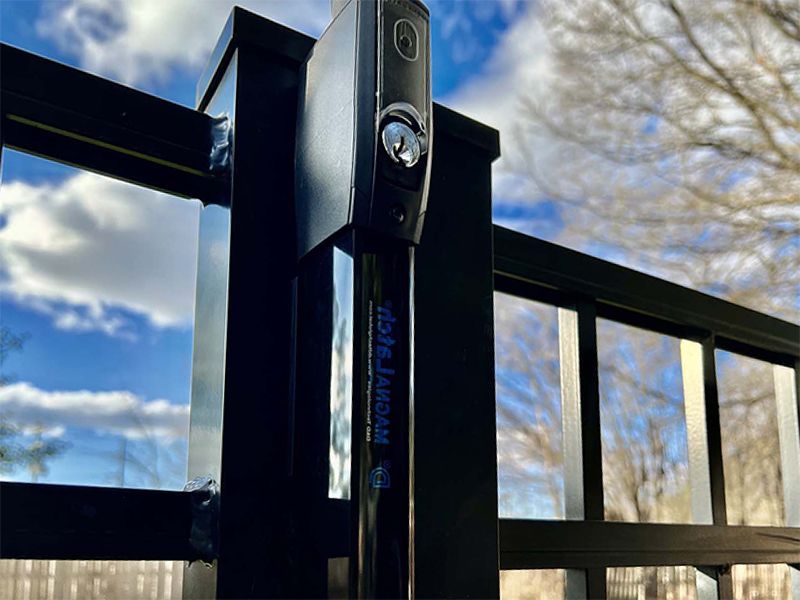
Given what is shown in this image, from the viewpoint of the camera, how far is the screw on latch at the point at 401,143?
0.68 m

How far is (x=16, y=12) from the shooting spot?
0.92 metres

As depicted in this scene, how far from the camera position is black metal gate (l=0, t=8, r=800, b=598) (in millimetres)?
703

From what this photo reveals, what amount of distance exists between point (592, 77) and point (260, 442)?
6.56ft

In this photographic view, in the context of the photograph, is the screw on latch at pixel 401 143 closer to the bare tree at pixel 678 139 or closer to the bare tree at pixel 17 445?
the bare tree at pixel 17 445

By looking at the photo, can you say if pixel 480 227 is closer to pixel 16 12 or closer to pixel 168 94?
pixel 168 94

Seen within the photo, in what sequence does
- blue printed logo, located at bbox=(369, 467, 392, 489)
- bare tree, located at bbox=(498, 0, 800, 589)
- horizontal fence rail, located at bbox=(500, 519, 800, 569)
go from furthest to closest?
bare tree, located at bbox=(498, 0, 800, 589) < horizontal fence rail, located at bbox=(500, 519, 800, 569) < blue printed logo, located at bbox=(369, 467, 392, 489)

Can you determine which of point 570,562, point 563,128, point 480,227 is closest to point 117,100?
point 480,227

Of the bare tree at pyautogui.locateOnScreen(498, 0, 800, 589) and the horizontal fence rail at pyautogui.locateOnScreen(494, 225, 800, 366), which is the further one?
the bare tree at pyautogui.locateOnScreen(498, 0, 800, 589)

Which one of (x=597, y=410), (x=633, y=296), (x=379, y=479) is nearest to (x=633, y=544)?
(x=597, y=410)

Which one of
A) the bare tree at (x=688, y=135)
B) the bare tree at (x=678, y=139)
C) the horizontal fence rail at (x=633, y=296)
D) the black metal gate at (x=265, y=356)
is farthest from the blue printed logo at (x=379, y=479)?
the bare tree at (x=688, y=135)

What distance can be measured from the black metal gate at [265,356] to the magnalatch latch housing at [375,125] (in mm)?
63

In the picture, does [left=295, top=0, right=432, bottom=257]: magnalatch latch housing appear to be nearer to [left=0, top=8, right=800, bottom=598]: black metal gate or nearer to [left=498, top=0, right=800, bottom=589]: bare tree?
[left=0, top=8, right=800, bottom=598]: black metal gate

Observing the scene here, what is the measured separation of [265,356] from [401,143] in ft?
0.71

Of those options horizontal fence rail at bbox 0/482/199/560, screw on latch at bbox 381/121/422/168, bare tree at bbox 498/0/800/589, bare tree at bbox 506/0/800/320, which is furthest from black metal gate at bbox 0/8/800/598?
bare tree at bbox 506/0/800/320
